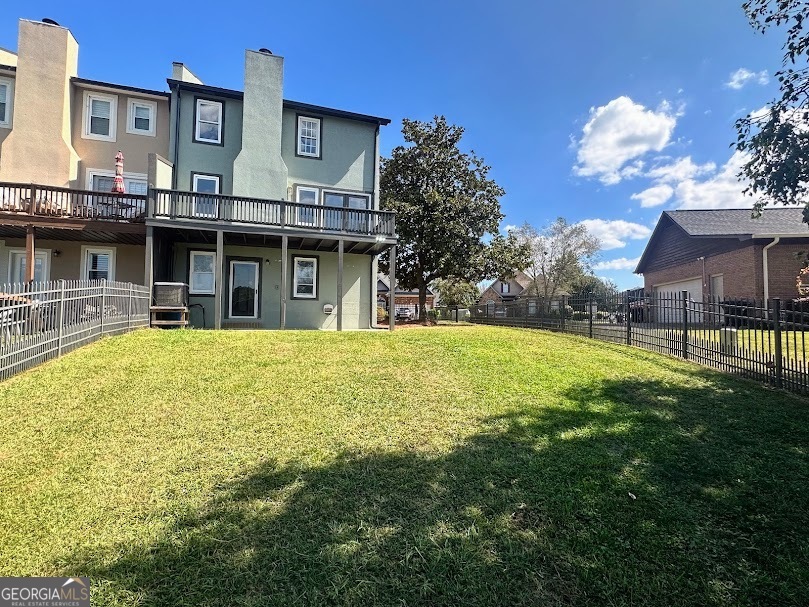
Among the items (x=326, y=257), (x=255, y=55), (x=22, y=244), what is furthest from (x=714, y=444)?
(x=22, y=244)

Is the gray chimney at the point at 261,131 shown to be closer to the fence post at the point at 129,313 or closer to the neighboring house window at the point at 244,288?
the neighboring house window at the point at 244,288

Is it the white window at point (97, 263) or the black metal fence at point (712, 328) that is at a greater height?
the white window at point (97, 263)

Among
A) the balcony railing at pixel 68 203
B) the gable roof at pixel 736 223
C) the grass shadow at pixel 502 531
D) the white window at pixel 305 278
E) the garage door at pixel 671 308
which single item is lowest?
the grass shadow at pixel 502 531

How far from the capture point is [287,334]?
382 inches

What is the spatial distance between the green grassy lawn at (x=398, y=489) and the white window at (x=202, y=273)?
7.94 metres

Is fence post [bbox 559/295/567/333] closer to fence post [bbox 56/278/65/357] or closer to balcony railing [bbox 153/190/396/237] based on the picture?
balcony railing [bbox 153/190/396/237]

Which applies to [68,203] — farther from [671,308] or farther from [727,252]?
[727,252]

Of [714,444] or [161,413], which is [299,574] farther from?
[714,444]

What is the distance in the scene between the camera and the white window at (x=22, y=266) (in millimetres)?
12852

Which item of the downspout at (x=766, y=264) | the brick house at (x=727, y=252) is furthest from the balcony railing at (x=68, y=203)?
the downspout at (x=766, y=264)

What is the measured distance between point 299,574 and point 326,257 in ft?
44.4

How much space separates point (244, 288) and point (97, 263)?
A: 477cm

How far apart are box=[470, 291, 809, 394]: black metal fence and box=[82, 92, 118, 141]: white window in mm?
16640

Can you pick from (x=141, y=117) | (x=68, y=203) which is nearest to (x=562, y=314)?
(x=68, y=203)
